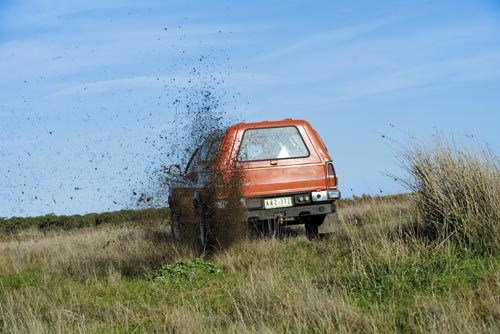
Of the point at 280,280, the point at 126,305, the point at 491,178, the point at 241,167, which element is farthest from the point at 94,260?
the point at 491,178

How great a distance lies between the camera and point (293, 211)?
464 inches

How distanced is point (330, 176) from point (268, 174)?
3.22 feet

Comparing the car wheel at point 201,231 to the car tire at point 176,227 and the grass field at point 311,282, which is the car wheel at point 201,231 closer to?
the grass field at point 311,282

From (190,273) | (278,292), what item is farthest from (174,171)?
(278,292)

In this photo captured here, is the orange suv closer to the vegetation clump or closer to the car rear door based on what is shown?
the car rear door

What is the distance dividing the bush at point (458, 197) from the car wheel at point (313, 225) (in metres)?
2.04

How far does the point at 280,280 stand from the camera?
25.2 feet

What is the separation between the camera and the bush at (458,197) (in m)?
9.34

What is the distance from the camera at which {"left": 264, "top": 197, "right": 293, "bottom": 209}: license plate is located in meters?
11.7

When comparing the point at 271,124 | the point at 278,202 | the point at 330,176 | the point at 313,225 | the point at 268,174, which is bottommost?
the point at 313,225

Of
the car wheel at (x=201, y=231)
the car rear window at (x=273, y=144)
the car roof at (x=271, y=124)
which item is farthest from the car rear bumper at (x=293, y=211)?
the car roof at (x=271, y=124)

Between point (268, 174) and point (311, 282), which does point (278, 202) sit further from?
point (311, 282)

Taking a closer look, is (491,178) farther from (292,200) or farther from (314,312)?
(314,312)

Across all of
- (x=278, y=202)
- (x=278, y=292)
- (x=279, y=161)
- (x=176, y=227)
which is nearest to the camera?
(x=278, y=292)
